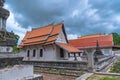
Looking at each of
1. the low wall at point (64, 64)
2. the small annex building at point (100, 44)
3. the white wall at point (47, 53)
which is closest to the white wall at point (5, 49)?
the low wall at point (64, 64)

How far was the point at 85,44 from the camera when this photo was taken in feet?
97.1

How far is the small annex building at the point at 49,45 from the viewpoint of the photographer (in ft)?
60.7

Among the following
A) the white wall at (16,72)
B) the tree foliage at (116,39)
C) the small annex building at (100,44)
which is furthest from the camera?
the tree foliage at (116,39)

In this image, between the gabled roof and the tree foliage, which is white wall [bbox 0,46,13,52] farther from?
the tree foliage

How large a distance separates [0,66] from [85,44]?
2651cm

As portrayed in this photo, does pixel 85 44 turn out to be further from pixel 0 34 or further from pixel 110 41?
pixel 0 34

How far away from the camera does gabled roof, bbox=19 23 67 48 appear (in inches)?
752

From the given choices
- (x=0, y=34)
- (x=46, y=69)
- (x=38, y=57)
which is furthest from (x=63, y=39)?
(x=0, y=34)

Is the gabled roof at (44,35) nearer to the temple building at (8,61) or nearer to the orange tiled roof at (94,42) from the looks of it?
the orange tiled roof at (94,42)

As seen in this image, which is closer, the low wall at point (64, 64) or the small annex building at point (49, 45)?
A: the low wall at point (64, 64)

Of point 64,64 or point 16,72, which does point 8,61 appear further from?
point 64,64

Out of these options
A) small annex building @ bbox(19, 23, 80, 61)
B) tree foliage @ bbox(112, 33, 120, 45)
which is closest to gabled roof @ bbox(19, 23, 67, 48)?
small annex building @ bbox(19, 23, 80, 61)

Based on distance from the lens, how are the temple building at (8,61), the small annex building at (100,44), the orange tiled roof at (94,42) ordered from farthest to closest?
the orange tiled roof at (94,42)
the small annex building at (100,44)
the temple building at (8,61)

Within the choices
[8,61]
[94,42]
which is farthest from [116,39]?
[8,61]
